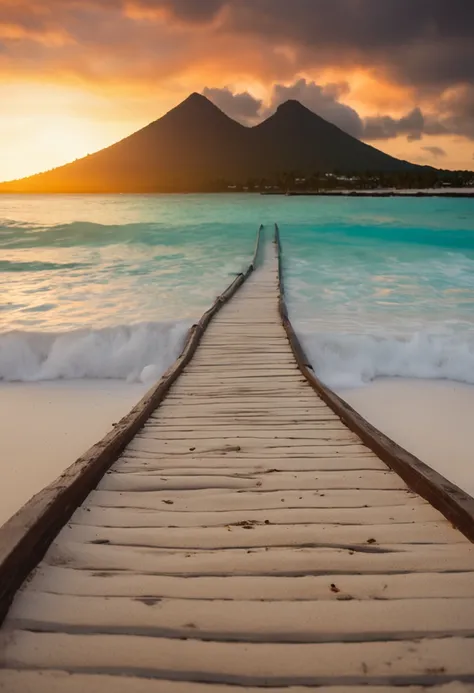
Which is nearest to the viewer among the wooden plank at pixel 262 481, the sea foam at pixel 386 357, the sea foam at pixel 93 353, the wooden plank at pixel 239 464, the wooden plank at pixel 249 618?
the wooden plank at pixel 249 618

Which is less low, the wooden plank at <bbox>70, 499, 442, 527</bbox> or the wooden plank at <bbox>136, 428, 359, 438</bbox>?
the wooden plank at <bbox>70, 499, 442, 527</bbox>

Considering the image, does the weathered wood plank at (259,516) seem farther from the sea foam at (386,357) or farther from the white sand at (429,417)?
the sea foam at (386,357)

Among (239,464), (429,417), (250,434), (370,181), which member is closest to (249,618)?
(239,464)

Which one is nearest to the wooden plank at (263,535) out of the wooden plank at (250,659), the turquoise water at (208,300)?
the wooden plank at (250,659)

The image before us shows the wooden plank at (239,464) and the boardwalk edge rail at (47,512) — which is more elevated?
the boardwalk edge rail at (47,512)

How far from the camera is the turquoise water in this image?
26.2ft

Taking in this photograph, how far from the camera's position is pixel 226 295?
999cm

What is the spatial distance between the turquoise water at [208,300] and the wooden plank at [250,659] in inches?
222

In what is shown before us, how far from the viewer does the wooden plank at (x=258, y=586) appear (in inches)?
73.9

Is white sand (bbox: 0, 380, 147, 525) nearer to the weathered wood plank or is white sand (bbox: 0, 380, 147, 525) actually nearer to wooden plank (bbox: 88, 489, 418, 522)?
wooden plank (bbox: 88, 489, 418, 522)

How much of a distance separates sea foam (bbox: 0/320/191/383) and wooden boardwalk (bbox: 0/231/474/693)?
4738mm

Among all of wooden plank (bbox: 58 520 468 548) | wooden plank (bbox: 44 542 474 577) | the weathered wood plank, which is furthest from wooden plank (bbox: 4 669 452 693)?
the weathered wood plank

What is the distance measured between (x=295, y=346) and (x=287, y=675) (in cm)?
464

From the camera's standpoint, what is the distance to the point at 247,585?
6.36 ft
